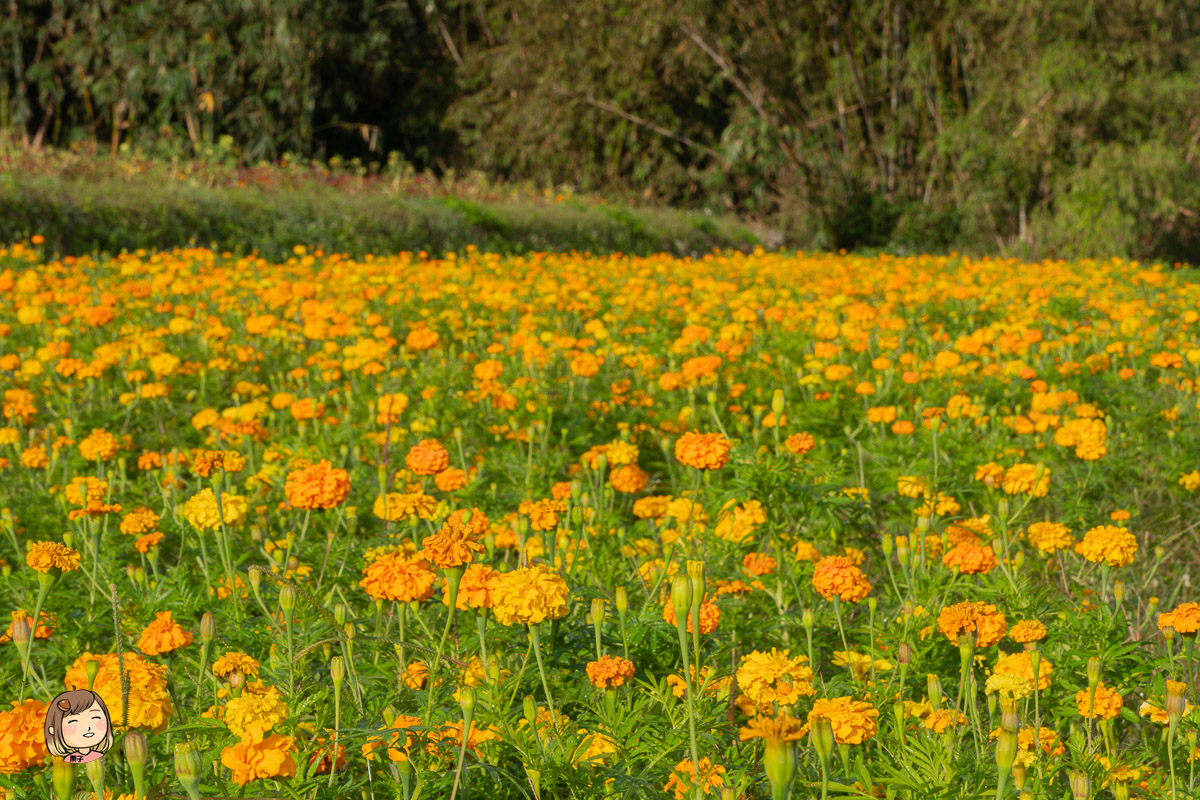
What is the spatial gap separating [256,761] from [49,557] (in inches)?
19.5

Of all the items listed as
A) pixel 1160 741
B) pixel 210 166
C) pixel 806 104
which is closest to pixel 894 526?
pixel 1160 741

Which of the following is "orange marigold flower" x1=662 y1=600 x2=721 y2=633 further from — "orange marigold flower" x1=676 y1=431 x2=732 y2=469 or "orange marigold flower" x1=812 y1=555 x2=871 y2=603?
"orange marigold flower" x1=676 y1=431 x2=732 y2=469

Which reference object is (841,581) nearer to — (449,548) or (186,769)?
(449,548)

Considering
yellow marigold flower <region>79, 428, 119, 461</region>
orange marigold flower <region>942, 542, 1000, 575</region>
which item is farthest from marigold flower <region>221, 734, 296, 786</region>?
yellow marigold flower <region>79, 428, 119, 461</region>

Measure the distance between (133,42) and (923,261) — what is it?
12815 millimetres

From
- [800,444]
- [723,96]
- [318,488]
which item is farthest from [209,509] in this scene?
[723,96]

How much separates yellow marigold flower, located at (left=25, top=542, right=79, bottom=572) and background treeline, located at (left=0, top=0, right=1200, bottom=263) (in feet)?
37.4

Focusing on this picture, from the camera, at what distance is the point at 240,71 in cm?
1579

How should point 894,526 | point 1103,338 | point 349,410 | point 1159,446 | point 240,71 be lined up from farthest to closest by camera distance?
point 240,71, point 1103,338, point 349,410, point 1159,446, point 894,526

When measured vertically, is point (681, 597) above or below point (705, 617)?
above

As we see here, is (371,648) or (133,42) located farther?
(133,42)

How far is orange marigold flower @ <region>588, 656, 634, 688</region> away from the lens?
4.15 ft

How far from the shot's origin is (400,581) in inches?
50.0

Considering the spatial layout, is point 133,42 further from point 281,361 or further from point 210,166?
point 281,361
